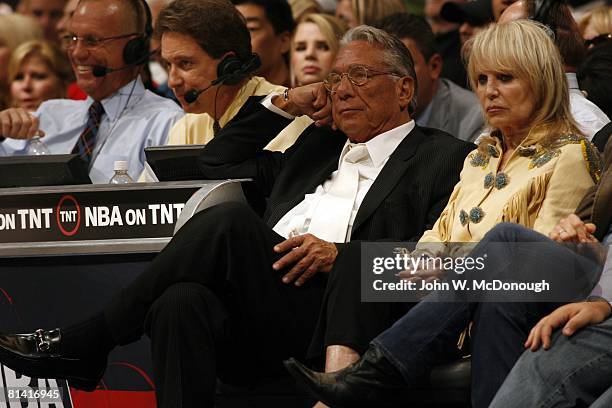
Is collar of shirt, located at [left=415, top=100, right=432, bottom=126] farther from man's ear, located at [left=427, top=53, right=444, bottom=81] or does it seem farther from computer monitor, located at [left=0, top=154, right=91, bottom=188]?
computer monitor, located at [left=0, top=154, right=91, bottom=188]

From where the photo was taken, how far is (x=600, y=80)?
5.27 m

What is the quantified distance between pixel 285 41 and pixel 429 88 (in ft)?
2.99

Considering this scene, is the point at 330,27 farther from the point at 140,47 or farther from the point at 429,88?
the point at 140,47

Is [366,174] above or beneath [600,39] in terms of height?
beneath

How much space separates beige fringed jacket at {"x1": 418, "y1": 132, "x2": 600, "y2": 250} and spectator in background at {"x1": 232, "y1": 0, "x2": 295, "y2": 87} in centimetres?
247

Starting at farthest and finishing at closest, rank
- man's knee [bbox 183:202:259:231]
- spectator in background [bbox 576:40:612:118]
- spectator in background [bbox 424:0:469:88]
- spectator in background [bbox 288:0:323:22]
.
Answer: spectator in background [bbox 288:0:323:22] < spectator in background [bbox 424:0:469:88] < spectator in background [bbox 576:40:612:118] < man's knee [bbox 183:202:259:231]

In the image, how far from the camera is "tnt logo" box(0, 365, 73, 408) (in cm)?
460

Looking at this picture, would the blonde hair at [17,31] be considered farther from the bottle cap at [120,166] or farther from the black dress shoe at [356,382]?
the black dress shoe at [356,382]

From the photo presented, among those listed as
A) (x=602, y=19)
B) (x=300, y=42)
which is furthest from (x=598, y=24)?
(x=300, y=42)

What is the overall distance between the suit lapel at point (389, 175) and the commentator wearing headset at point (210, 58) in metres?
0.82

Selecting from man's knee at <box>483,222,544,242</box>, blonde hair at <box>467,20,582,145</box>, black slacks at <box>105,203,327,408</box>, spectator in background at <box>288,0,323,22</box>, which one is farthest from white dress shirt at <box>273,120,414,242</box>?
spectator in background at <box>288,0,323,22</box>

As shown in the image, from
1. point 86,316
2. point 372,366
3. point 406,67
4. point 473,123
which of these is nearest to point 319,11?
point 473,123

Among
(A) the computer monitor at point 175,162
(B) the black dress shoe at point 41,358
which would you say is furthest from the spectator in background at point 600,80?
(B) the black dress shoe at point 41,358

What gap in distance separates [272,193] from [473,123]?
148cm
